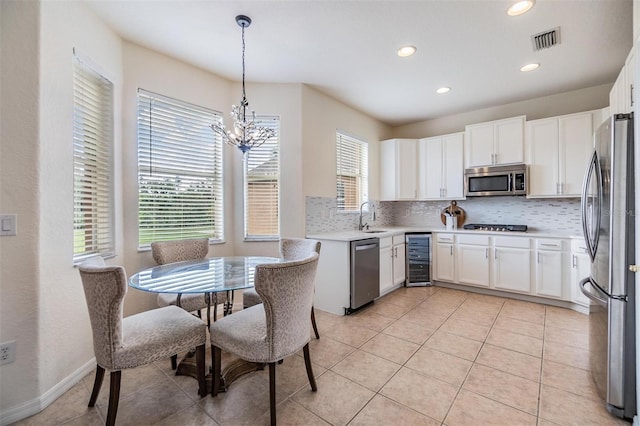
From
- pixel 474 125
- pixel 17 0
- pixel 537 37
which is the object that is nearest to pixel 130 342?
pixel 17 0

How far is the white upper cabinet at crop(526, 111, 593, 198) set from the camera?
3.39 metres

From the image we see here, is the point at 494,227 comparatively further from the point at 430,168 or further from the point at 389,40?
the point at 389,40

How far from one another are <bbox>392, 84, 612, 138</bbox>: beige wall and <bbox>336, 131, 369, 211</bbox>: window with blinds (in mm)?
1274

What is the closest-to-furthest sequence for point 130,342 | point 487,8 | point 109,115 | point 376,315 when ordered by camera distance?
point 130,342 < point 487,8 < point 109,115 < point 376,315

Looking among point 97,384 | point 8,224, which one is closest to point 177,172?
point 8,224

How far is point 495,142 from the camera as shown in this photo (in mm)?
3965

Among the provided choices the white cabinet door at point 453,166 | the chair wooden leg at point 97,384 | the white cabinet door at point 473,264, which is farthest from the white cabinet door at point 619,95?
the chair wooden leg at point 97,384

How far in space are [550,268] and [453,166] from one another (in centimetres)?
186

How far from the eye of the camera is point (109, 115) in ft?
8.09

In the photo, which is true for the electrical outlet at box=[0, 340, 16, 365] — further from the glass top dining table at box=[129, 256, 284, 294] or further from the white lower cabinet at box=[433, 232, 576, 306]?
the white lower cabinet at box=[433, 232, 576, 306]

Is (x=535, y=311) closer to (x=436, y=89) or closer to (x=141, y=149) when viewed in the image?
(x=436, y=89)

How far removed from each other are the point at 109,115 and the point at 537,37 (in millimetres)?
3893

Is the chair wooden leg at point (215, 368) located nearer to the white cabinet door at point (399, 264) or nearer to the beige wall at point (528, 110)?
the white cabinet door at point (399, 264)

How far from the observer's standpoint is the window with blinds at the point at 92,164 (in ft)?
7.04
